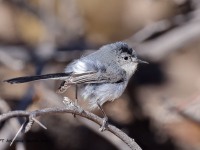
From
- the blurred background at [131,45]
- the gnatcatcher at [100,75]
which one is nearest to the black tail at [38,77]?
the gnatcatcher at [100,75]

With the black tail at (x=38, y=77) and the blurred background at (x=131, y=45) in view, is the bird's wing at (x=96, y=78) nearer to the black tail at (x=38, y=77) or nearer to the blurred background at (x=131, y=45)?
the black tail at (x=38, y=77)

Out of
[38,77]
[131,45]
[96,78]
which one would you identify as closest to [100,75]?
A: [96,78]

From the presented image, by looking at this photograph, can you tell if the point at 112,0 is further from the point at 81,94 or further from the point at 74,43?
the point at 81,94

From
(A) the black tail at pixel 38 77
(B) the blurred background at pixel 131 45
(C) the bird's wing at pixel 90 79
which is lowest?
(A) the black tail at pixel 38 77

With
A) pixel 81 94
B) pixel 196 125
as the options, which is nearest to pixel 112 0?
pixel 196 125

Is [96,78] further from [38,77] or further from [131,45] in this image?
[131,45]

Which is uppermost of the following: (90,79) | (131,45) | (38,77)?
(131,45)
